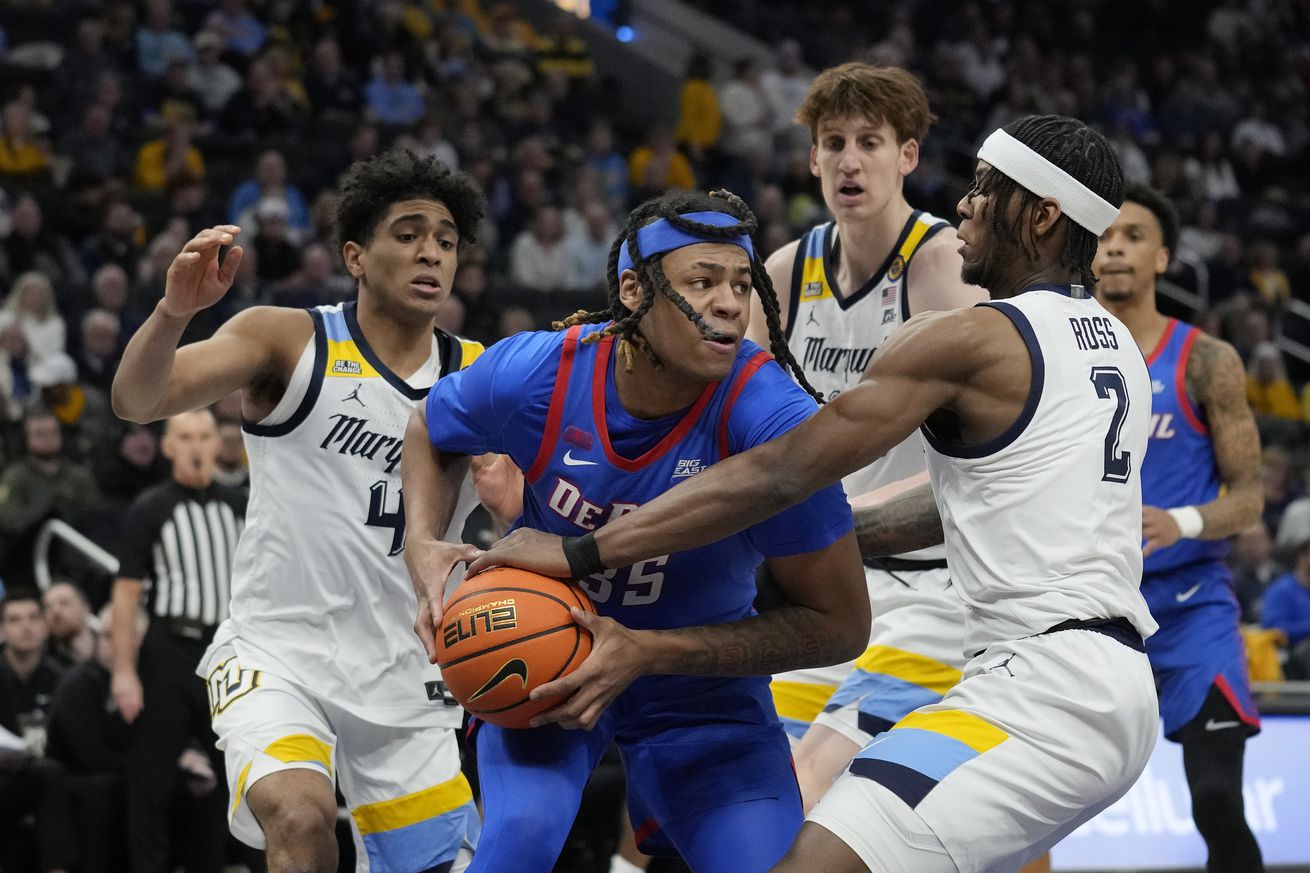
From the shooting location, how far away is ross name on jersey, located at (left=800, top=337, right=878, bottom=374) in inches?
210

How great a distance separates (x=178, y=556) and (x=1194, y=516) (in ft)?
15.8

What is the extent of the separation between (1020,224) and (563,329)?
3.88 feet

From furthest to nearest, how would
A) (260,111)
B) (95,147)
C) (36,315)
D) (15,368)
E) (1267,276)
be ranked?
(1267,276) < (260,111) < (95,147) < (36,315) < (15,368)

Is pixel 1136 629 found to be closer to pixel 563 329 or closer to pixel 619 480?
pixel 619 480

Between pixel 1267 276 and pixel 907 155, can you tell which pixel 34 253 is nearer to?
pixel 907 155

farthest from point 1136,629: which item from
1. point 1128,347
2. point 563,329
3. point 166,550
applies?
point 166,550

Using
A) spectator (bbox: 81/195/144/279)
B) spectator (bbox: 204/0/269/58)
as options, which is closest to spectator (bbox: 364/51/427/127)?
spectator (bbox: 204/0/269/58)

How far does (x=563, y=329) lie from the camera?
4.25m

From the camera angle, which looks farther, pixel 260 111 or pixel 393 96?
pixel 393 96

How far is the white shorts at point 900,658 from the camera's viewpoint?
5.04 m

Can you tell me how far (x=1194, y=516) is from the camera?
5.69 metres

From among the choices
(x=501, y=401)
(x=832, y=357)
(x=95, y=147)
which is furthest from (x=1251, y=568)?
(x=95, y=147)

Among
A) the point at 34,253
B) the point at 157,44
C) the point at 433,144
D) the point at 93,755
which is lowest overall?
the point at 93,755

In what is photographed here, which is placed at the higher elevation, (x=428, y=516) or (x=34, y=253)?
(x=34, y=253)
